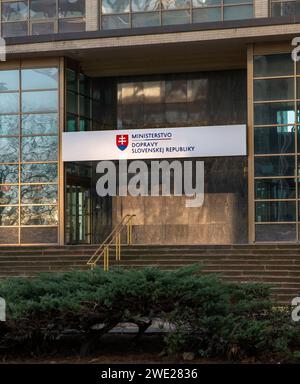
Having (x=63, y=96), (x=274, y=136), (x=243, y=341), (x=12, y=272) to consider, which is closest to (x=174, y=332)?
(x=243, y=341)

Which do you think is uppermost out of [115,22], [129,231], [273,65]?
[115,22]

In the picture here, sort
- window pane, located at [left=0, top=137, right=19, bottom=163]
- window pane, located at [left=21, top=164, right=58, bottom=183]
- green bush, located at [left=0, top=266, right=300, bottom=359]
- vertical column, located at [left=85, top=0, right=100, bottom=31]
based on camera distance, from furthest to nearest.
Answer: window pane, located at [left=0, top=137, right=19, bottom=163], window pane, located at [left=21, top=164, right=58, bottom=183], vertical column, located at [left=85, top=0, right=100, bottom=31], green bush, located at [left=0, top=266, right=300, bottom=359]

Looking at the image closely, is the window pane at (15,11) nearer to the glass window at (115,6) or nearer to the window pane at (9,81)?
the window pane at (9,81)

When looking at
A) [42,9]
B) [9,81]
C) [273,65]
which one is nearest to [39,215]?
[9,81]

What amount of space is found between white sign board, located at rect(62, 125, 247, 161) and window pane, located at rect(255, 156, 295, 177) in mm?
697

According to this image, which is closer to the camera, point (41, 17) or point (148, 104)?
point (41, 17)

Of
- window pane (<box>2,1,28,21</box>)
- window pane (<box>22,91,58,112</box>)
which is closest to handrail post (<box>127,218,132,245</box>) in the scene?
window pane (<box>22,91,58,112</box>)

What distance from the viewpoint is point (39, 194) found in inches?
1021

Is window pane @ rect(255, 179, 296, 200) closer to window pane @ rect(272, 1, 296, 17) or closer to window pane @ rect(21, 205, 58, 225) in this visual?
window pane @ rect(272, 1, 296, 17)

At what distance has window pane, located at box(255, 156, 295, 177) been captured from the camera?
2409cm

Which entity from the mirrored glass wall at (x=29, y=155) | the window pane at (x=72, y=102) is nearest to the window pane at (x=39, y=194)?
the mirrored glass wall at (x=29, y=155)

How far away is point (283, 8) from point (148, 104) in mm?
7189

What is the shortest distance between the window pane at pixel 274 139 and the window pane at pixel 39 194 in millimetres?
7275

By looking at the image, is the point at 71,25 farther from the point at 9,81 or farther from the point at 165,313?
the point at 165,313
